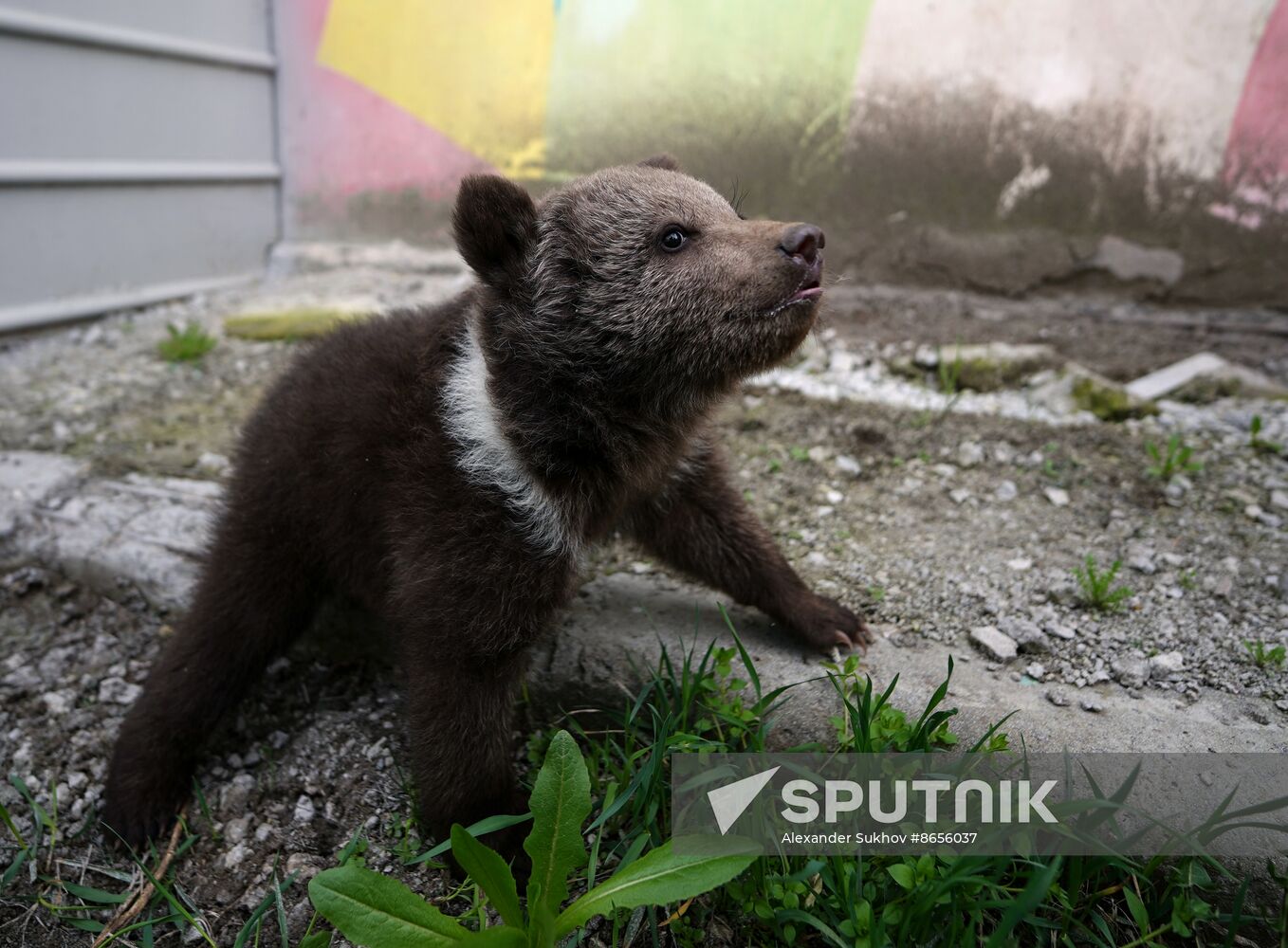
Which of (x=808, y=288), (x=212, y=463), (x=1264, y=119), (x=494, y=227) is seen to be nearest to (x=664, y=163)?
(x=494, y=227)

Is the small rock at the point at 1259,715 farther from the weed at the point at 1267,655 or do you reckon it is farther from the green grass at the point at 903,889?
the green grass at the point at 903,889

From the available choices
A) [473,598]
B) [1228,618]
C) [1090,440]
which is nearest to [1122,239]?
[1090,440]

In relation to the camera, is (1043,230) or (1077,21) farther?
(1043,230)

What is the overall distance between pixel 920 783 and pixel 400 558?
4.63 feet

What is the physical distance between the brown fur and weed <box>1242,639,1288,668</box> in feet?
3.82

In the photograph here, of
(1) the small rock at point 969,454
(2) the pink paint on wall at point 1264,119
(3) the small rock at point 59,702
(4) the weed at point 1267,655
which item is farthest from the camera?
(2) the pink paint on wall at point 1264,119

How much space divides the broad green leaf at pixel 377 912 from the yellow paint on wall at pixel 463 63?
202 inches

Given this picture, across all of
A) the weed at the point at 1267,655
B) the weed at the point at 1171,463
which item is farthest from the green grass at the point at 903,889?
the weed at the point at 1171,463

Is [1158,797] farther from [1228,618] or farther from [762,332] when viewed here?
[762,332]

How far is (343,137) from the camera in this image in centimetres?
662

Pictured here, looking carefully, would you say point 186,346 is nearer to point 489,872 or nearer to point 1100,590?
point 489,872

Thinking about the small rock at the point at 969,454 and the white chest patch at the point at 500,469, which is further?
the small rock at the point at 969,454

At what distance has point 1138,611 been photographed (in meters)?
2.83

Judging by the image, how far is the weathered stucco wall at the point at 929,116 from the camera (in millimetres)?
4984
